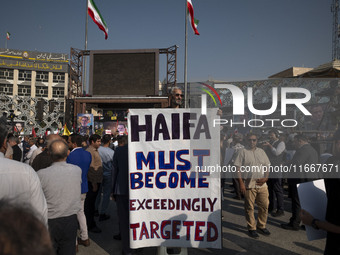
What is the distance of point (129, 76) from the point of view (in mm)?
24781

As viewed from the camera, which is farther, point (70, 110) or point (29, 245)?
point (70, 110)

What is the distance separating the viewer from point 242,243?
4.83 meters

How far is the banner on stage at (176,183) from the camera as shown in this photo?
11.7ft

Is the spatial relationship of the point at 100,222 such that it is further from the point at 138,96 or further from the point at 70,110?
the point at 70,110

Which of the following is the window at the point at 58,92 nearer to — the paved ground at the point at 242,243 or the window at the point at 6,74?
the window at the point at 6,74

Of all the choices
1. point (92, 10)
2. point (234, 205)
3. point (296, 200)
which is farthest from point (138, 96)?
point (296, 200)

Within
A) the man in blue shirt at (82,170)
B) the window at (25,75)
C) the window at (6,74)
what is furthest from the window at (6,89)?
the man in blue shirt at (82,170)

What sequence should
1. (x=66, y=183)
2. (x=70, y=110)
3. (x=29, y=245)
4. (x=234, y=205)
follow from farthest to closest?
(x=70, y=110) → (x=234, y=205) → (x=66, y=183) → (x=29, y=245)

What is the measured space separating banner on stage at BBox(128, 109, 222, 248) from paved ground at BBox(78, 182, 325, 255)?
38.3 inches

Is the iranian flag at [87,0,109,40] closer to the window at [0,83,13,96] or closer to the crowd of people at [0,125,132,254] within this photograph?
the crowd of people at [0,125,132,254]

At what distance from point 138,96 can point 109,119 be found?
3.44 metres

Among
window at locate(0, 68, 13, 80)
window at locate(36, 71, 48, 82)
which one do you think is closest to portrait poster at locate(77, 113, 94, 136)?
window at locate(36, 71, 48, 82)

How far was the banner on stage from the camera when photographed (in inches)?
140

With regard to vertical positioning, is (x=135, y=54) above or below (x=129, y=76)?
above
